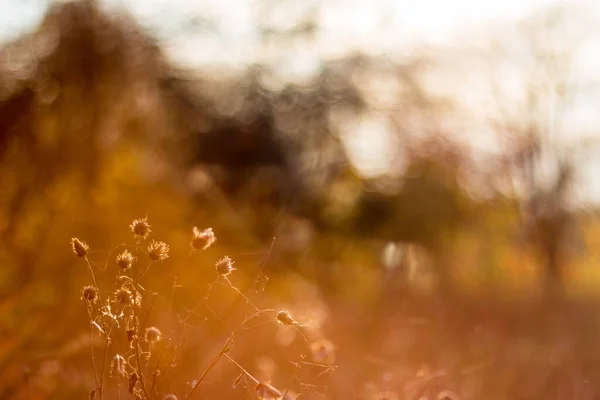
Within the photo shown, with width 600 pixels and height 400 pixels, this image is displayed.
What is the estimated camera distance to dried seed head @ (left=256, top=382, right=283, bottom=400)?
1.79m

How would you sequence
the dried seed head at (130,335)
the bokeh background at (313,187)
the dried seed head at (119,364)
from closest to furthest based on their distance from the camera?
the dried seed head at (119,364) → the dried seed head at (130,335) → the bokeh background at (313,187)

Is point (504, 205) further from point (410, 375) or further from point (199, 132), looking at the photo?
point (410, 375)

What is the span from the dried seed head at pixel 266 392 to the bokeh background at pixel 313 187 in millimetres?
339

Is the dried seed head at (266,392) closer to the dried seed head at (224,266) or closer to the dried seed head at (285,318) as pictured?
the dried seed head at (285,318)

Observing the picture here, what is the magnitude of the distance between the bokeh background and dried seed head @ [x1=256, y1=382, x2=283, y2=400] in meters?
0.34

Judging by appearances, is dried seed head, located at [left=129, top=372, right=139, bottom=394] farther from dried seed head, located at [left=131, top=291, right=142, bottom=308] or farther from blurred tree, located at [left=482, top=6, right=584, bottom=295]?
blurred tree, located at [left=482, top=6, right=584, bottom=295]

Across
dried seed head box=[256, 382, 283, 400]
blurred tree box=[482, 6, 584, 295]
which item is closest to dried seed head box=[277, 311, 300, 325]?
dried seed head box=[256, 382, 283, 400]

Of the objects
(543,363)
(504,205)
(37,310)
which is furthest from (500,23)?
(37,310)

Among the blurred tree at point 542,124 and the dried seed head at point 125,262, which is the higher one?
the blurred tree at point 542,124

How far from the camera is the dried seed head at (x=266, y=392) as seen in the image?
1785 mm

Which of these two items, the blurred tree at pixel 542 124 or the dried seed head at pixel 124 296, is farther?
the blurred tree at pixel 542 124

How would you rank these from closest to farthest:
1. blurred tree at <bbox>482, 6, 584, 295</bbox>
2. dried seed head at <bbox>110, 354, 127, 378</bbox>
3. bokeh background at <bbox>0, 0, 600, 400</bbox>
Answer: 1. dried seed head at <bbox>110, 354, 127, 378</bbox>
2. bokeh background at <bbox>0, 0, 600, 400</bbox>
3. blurred tree at <bbox>482, 6, 584, 295</bbox>

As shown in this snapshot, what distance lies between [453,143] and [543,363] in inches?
350

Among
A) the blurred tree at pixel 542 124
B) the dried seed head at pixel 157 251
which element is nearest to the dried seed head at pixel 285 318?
the dried seed head at pixel 157 251
